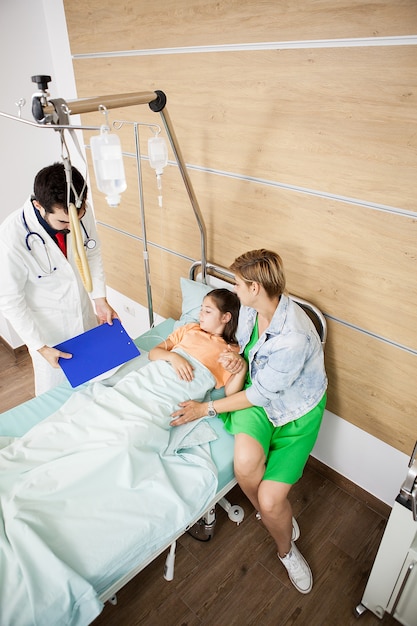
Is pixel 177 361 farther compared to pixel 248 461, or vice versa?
pixel 177 361

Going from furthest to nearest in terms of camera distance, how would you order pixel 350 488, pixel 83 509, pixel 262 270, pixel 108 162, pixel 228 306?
1. pixel 350 488
2. pixel 228 306
3. pixel 262 270
4. pixel 83 509
5. pixel 108 162

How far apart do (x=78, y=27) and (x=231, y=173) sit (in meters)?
1.40

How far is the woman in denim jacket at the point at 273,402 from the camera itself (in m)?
1.60

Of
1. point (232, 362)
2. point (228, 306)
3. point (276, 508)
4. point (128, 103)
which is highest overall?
point (128, 103)

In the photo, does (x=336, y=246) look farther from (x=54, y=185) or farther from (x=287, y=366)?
(x=54, y=185)

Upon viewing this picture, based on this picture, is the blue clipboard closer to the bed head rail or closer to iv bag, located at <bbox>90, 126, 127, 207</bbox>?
the bed head rail

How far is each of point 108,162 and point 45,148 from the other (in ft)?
6.93

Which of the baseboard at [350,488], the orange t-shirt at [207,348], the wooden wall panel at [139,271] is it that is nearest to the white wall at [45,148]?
the baseboard at [350,488]

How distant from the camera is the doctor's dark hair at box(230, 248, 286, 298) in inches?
61.5

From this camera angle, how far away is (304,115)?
1621mm

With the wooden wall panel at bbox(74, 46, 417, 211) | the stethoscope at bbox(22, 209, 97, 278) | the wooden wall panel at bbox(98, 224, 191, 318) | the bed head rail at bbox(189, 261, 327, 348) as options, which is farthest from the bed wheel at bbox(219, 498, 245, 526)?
the wooden wall panel at bbox(74, 46, 417, 211)

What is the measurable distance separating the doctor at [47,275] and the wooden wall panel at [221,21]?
33.7 inches

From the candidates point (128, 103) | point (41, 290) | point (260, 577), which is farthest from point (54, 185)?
point (260, 577)

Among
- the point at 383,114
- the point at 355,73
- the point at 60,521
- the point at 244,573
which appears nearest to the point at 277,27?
the point at 355,73
